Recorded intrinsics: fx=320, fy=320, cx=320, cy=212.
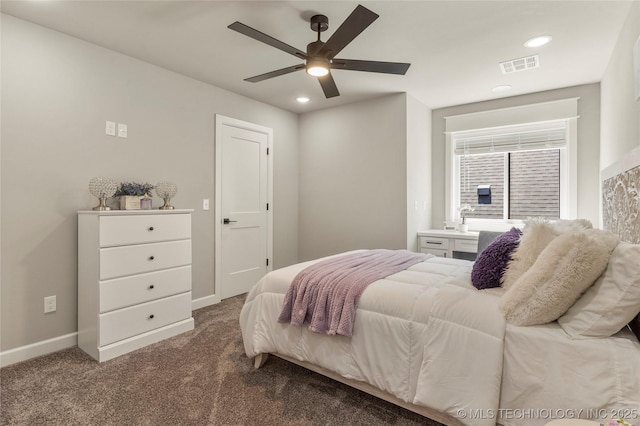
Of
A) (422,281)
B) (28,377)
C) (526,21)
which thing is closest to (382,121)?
(526,21)

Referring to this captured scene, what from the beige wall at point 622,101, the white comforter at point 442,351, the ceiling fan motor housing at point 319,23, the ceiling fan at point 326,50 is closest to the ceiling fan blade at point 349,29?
the ceiling fan at point 326,50

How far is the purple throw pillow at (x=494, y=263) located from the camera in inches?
68.3

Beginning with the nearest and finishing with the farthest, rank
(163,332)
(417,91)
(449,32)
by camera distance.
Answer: (449,32)
(163,332)
(417,91)

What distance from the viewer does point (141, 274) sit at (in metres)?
2.59

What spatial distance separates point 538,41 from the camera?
8.65 feet

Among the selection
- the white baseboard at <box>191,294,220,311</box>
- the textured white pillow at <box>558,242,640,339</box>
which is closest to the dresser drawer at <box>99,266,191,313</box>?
the white baseboard at <box>191,294,220,311</box>

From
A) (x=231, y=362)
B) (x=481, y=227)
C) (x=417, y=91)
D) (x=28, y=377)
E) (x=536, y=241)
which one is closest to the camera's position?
(x=536, y=241)

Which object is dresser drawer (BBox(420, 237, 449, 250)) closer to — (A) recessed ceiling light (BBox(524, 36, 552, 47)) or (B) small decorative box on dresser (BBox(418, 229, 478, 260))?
(B) small decorative box on dresser (BBox(418, 229, 478, 260))

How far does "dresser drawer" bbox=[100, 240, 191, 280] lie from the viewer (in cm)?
239

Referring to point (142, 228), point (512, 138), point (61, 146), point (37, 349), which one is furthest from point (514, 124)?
point (37, 349)

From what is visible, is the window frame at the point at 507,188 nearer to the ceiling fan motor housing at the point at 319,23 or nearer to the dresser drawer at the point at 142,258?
the ceiling fan motor housing at the point at 319,23

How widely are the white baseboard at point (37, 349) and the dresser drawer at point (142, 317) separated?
51 centimetres

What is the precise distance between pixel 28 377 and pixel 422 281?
104 inches

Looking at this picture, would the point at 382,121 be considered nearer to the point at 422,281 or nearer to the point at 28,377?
the point at 422,281
